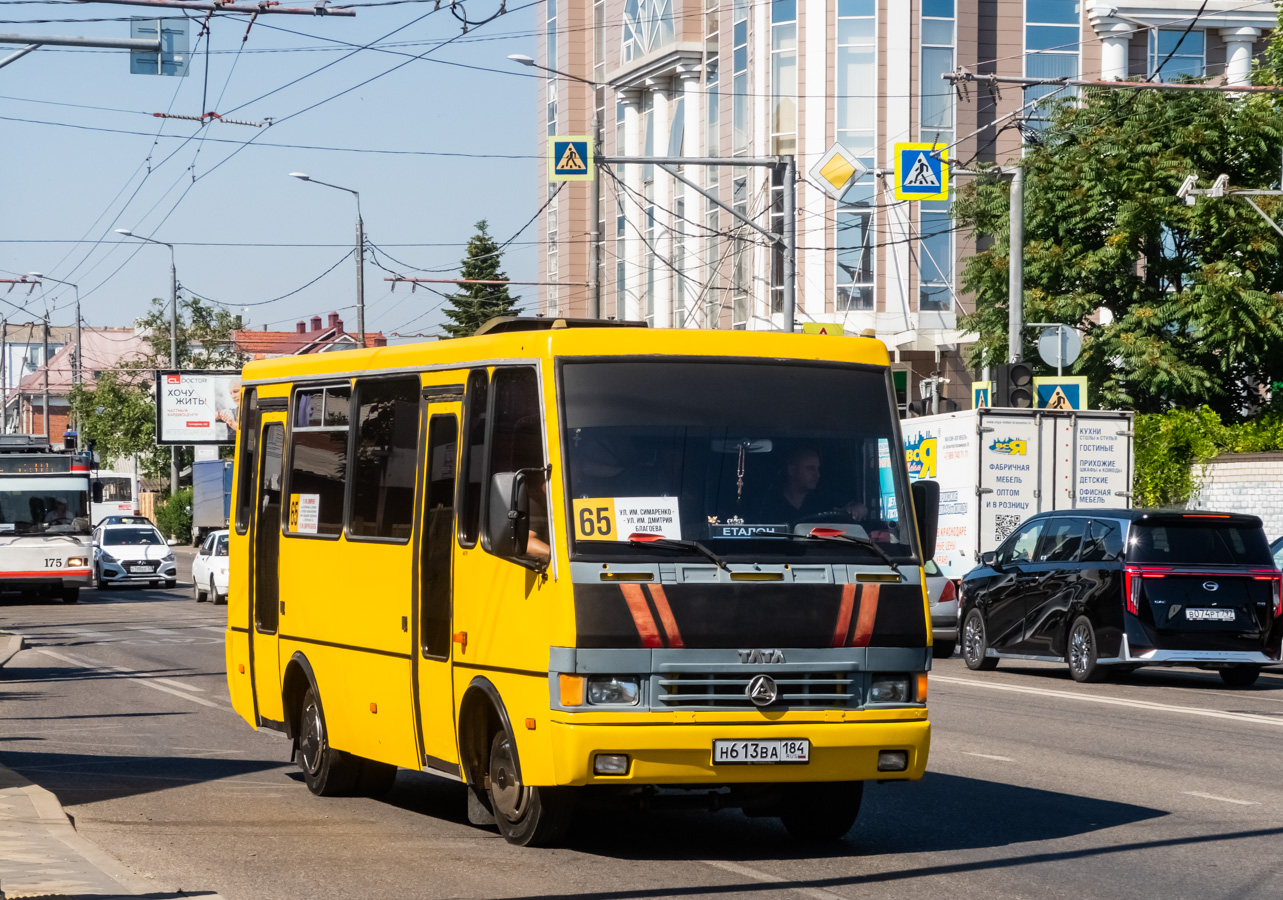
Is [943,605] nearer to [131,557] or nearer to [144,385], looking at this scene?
[131,557]

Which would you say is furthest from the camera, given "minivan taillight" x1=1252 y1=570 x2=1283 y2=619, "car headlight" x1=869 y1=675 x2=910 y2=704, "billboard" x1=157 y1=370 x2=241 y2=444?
"billboard" x1=157 y1=370 x2=241 y2=444

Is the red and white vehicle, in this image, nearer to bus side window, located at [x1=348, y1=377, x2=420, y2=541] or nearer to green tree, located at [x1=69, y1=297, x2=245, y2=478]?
bus side window, located at [x1=348, y1=377, x2=420, y2=541]

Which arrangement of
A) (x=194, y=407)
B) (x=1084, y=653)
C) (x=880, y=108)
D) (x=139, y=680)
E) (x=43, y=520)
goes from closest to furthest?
(x=1084, y=653), (x=139, y=680), (x=43, y=520), (x=880, y=108), (x=194, y=407)

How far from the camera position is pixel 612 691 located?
28.6ft

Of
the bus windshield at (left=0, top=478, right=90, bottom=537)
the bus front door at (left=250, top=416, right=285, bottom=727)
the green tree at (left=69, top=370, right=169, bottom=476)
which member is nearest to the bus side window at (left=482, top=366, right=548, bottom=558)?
the bus front door at (left=250, top=416, right=285, bottom=727)

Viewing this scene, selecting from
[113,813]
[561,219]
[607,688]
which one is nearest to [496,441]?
[607,688]

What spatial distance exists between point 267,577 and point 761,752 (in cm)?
466

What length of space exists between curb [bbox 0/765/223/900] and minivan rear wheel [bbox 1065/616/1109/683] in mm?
11719

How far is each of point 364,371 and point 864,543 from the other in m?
3.33

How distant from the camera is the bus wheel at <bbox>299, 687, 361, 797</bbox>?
1132 centimetres

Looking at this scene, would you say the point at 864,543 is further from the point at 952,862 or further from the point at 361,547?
the point at 361,547

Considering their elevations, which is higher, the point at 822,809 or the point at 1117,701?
the point at 822,809

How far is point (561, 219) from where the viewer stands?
66750mm

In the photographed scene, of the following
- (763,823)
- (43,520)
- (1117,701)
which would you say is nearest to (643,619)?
(763,823)
